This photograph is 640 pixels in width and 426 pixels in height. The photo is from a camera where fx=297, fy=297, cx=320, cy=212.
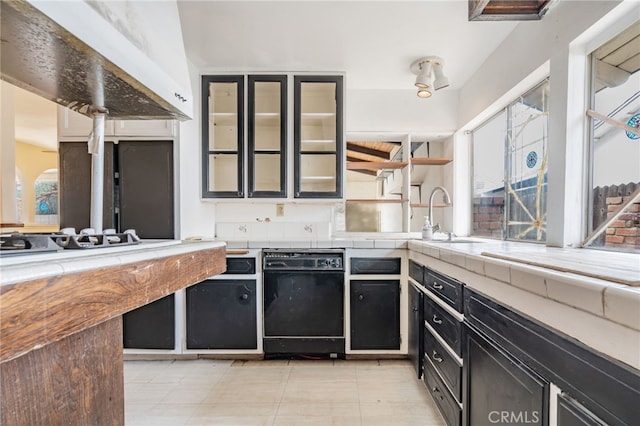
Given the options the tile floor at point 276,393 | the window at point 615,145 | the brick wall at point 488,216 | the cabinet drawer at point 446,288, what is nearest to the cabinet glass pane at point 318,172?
the cabinet drawer at point 446,288

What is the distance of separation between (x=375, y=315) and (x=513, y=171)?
4.75ft

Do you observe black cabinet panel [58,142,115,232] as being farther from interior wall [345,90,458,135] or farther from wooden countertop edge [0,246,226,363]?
interior wall [345,90,458,135]

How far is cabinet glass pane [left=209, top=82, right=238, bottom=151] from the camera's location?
252 centimetres

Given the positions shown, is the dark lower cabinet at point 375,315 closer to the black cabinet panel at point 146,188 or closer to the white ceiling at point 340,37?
the black cabinet panel at point 146,188

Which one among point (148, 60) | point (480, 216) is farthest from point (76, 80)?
point (480, 216)

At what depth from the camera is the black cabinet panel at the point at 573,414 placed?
62cm

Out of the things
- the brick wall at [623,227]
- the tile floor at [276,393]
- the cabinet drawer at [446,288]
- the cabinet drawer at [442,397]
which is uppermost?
the brick wall at [623,227]

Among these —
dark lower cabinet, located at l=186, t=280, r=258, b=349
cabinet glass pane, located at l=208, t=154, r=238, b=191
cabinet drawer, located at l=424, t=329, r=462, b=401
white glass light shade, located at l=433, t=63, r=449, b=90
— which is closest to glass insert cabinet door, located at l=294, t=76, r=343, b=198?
cabinet glass pane, located at l=208, t=154, r=238, b=191

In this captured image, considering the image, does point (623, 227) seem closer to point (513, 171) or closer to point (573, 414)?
Answer: point (513, 171)

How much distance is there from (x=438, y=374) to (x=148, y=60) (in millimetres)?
1931

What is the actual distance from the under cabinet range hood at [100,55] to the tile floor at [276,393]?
5.26 feet

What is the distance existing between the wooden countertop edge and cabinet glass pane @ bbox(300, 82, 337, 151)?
6.06ft

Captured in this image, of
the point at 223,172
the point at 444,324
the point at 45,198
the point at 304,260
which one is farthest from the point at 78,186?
the point at 45,198

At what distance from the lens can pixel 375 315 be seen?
2.23 m
